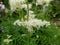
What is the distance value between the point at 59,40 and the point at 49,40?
0.32m

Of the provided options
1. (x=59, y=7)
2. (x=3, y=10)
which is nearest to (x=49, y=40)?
(x=3, y=10)

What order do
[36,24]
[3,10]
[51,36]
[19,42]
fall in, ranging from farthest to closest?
1. [3,10]
2. [51,36]
3. [19,42]
4. [36,24]

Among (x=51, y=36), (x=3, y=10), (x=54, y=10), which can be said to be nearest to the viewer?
(x=51, y=36)

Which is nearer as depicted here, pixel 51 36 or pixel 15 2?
pixel 15 2

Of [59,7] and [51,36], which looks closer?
[51,36]

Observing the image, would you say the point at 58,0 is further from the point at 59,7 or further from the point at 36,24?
the point at 36,24

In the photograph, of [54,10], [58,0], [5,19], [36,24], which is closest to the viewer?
[36,24]

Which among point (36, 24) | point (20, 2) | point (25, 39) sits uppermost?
point (20, 2)

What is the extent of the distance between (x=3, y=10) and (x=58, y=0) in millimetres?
1736

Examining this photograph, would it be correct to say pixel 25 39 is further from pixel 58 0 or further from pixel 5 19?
pixel 58 0

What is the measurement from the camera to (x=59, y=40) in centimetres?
438

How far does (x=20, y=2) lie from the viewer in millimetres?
2316

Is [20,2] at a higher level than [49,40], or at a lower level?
higher

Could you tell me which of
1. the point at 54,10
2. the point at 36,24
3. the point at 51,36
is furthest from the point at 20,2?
the point at 54,10
